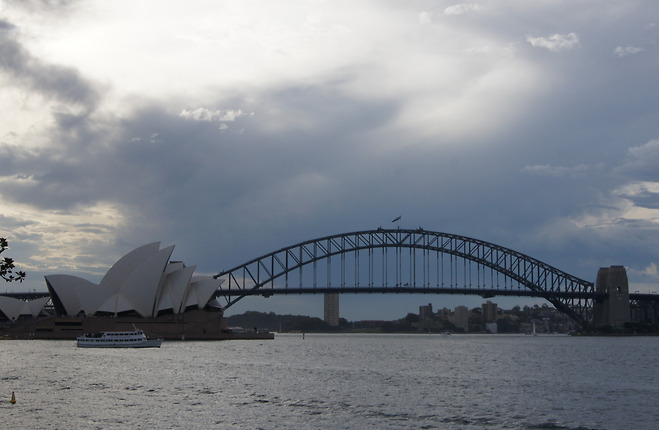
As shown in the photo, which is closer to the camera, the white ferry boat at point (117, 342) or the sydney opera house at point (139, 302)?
the white ferry boat at point (117, 342)

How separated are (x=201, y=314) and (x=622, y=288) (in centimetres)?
8137

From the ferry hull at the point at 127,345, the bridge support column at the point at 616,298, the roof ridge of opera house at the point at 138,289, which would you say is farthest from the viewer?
the bridge support column at the point at 616,298

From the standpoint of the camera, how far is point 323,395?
36719mm

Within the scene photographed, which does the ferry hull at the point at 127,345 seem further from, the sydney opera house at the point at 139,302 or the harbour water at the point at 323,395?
the harbour water at the point at 323,395

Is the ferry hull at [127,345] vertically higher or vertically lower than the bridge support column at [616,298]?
lower

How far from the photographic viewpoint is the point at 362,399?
3522 centimetres

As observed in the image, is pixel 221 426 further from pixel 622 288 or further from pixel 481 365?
pixel 622 288

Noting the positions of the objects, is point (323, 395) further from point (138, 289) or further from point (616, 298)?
point (616, 298)

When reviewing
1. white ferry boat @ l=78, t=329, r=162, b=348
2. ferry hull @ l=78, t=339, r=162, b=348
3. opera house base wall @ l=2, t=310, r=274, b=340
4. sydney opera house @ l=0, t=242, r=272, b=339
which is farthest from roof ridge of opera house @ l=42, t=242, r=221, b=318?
ferry hull @ l=78, t=339, r=162, b=348

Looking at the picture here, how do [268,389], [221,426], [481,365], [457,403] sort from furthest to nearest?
[481,365], [268,389], [457,403], [221,426]

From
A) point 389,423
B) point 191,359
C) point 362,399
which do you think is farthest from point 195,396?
point 191,359

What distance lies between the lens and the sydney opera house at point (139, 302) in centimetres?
10481

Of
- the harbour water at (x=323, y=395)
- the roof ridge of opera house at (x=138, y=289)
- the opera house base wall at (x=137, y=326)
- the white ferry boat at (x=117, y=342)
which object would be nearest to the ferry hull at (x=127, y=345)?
the white ferry boat at (x=117, y=342)

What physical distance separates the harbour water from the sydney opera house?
46991 millimetres
